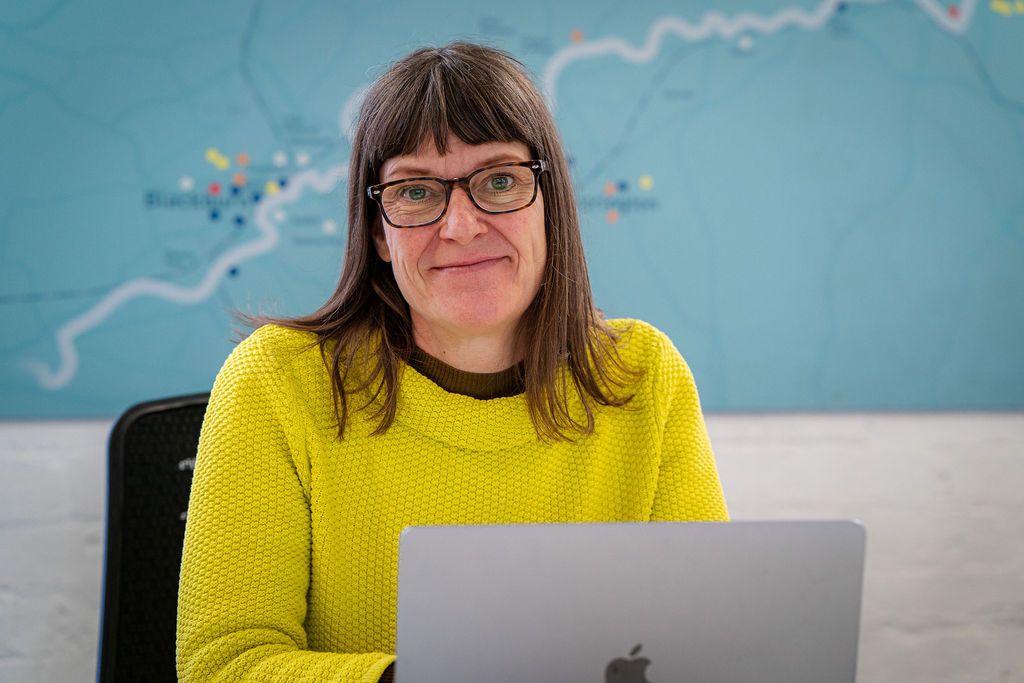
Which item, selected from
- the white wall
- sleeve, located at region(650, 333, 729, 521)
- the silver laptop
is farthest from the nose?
the white wall

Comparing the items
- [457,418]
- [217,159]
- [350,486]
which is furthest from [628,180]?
[350,486]

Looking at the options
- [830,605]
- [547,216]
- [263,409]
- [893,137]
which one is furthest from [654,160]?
[830,605]

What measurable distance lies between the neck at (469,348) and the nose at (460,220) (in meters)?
0.16

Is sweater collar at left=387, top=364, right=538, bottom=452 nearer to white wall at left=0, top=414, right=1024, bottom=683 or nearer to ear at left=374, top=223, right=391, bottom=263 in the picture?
ear at left=374, top=223, right=391, bottom=263

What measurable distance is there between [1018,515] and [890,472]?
36 centimetres

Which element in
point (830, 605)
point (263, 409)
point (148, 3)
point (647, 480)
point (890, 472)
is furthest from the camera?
point (890, 472)

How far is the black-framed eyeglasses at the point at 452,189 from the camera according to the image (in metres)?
1.12

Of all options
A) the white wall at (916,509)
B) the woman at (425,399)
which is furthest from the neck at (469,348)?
the white wall at (916,509)

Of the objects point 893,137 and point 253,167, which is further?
point 893,137

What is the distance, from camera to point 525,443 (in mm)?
1217

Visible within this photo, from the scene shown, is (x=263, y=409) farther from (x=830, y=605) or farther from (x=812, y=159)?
(x=812, y=159)

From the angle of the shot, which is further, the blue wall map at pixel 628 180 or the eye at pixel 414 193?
the blue wall map at pixel 628 180

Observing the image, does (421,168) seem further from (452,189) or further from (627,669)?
(627,669)

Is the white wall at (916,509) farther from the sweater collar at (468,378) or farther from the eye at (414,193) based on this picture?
the eye at (414,193)
